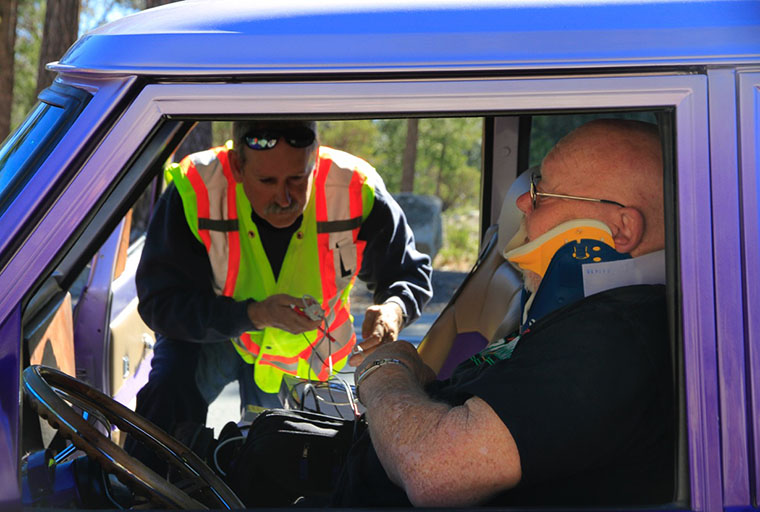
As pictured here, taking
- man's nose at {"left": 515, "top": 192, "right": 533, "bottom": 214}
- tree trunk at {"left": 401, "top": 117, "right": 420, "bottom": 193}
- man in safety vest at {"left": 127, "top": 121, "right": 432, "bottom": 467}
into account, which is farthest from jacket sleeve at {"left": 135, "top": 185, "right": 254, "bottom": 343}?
tree trunk at {"left": 401, "top": 117, "right": 420, "bottom": 193}

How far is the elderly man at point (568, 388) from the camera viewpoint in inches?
57.1

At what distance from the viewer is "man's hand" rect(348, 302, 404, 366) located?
9.50 feet

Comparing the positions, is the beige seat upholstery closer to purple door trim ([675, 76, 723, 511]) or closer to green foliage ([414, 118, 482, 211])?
purple door trim ([675, 76, 723, 511])

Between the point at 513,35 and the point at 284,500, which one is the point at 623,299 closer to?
the point at 513,35

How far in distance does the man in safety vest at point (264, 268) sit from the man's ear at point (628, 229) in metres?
1.31

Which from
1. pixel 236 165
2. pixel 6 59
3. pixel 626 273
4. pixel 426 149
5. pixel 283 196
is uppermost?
pixel 6 59

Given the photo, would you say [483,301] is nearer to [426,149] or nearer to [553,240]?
[553,240]

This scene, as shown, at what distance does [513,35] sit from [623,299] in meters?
0.54

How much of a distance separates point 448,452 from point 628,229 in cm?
58

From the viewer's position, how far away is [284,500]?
2.16 metres

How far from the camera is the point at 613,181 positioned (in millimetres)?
1702

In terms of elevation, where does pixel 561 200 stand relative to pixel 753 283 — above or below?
above

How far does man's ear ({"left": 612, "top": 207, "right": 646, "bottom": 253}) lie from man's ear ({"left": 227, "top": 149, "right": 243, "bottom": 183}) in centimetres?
178

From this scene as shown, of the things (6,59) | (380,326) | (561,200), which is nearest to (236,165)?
(380,326)
